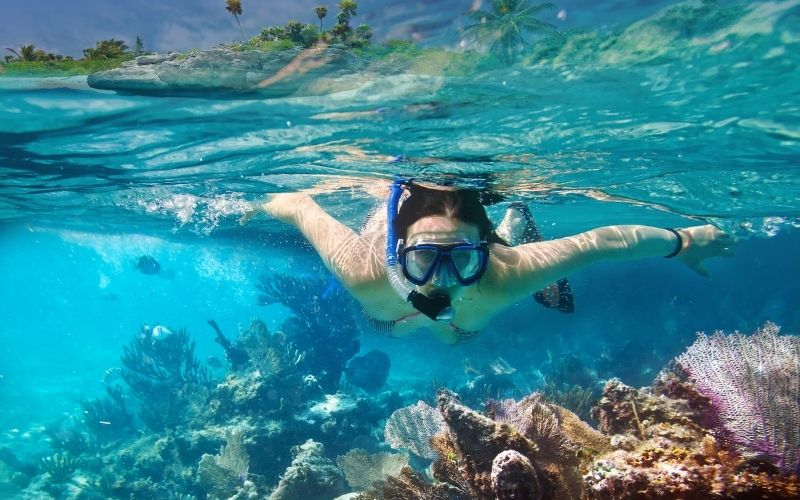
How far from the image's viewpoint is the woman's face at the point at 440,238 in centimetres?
441

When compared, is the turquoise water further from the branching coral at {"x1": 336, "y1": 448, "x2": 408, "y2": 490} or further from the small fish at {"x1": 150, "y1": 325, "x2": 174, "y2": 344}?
the small fish at {"x1": 150, "y1": 325, "x2": 174, "y2": 344}

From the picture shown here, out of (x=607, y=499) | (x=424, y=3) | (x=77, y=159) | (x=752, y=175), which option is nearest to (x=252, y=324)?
(x=77, y=159)

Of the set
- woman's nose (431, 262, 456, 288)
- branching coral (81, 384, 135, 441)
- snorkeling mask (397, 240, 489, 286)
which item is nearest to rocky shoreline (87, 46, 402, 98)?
snorkeling mask (397, 240, 489, 286)

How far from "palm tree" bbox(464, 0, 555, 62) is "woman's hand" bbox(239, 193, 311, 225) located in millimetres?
5763

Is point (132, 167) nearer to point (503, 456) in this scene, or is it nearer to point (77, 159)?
point (77, 159)

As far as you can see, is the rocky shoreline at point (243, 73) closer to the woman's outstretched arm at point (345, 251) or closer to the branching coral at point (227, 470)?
the woman's outstretched arm at point (345, 251)

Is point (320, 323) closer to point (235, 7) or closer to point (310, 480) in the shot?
point (310, 480)

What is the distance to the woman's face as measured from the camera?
441 cm

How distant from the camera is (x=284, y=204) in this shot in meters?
12.1

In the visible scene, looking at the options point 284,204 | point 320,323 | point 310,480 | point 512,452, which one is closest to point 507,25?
point 512,452

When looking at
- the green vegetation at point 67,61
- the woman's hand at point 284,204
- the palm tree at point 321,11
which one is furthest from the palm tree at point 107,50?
the woman's hand at point 284,204

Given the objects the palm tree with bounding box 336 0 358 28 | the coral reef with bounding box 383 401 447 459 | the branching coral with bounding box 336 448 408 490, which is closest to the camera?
the palm tree with bounding box 336 0 358 28

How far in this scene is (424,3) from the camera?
4574mm

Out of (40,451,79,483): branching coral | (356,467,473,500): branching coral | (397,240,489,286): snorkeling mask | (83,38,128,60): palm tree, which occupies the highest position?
(83,38,128,60): palm tree
